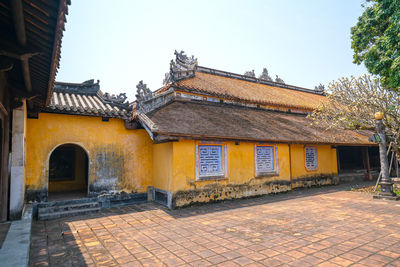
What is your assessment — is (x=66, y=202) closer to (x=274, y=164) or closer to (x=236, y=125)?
(x=236, y=125)

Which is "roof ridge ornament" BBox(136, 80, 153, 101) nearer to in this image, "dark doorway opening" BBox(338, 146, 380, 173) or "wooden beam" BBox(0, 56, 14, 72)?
"wooden beam" BBox(0, 56, 14, 72)

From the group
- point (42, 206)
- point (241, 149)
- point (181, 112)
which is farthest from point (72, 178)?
point (241, 149)

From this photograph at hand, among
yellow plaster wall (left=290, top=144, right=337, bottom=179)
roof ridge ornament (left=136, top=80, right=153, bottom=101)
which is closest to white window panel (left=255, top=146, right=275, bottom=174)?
yellow plaster wall (left=290, top=144, right=337, bottom=179)

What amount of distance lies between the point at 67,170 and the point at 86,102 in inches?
136

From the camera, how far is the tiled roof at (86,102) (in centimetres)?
785

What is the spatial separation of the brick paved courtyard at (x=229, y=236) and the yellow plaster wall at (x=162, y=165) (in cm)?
96

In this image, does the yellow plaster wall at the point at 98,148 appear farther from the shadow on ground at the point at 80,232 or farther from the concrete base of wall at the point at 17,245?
the concrete base of wall at the point at 17,245

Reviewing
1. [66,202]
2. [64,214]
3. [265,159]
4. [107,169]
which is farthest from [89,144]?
[265,159]

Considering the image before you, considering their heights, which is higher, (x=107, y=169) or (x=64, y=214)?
(x=107, y=169)

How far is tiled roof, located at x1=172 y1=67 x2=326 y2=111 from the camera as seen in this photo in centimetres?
1228

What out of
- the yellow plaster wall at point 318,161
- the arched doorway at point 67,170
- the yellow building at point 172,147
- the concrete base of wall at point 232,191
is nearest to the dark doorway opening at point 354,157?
the yellow plaster wall at point 318,161

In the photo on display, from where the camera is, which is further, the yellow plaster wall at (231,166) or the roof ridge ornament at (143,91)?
the roof ridge ornament at (143,91)

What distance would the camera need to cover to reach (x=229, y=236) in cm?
505

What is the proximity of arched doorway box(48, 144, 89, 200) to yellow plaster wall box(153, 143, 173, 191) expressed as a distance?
333 cm
